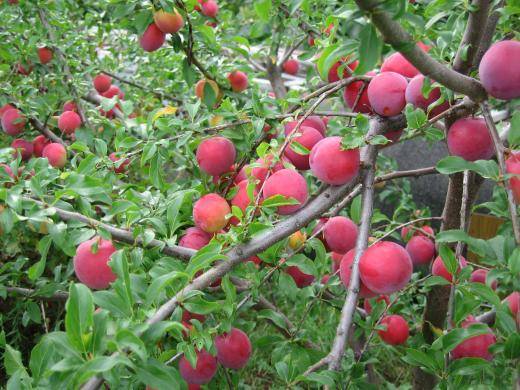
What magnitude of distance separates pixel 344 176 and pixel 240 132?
0.94 feet

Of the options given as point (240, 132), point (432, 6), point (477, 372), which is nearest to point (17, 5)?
point (240, 132)

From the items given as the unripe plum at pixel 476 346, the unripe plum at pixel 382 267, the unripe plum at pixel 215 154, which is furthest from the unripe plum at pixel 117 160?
the unripe plum at pixel 476 346

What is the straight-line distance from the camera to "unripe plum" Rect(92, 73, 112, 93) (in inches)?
78.7

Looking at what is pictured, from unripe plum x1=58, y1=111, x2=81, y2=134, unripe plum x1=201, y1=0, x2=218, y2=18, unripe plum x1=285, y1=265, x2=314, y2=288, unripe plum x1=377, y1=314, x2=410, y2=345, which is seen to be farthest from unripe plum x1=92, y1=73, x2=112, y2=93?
unripe plum x1=377, y1=314, x2=410, y2=345

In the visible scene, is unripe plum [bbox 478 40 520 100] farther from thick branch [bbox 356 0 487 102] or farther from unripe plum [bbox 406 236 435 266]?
unripe plum [bbox 406 236 435 266]

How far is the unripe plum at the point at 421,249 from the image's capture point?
1.32 meters

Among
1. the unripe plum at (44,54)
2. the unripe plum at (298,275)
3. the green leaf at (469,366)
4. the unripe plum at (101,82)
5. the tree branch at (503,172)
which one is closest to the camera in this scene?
the tree branch at (503,172)

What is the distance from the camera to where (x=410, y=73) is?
99cm

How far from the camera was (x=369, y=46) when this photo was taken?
1.88ft

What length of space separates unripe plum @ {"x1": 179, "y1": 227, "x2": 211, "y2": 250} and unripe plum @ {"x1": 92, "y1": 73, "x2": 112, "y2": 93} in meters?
1.22

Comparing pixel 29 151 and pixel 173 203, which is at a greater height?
pixel 173 203

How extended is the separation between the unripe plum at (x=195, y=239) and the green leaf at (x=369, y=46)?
499mm

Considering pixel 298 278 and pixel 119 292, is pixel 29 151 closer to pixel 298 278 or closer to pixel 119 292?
pixel 298 278

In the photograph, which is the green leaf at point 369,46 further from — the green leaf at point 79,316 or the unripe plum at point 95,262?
the unripe plum at point 95,262
